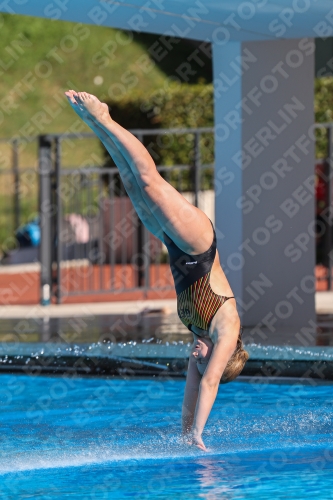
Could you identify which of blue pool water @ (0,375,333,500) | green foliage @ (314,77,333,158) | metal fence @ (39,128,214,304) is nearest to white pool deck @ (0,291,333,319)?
metal fence @ (39,128,214,304)

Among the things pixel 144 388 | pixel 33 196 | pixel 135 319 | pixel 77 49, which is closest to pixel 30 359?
pixel 144 388

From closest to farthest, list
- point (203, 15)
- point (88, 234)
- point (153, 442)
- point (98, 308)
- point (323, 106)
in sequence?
point (153, 442) → point (203, 15) → point (98, 308) → point (88, 234) → point (323, 106)

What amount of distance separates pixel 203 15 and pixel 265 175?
1612mm

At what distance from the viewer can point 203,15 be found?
22.2 ft

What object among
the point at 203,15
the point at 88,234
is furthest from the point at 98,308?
the point at 203,15

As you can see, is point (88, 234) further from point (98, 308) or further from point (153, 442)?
point (153, 442)

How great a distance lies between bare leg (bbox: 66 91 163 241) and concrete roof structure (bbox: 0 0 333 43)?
80.4 inches

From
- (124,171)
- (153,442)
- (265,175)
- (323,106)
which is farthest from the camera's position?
(323,106)

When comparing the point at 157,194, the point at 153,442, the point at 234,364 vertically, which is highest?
the point at 157,194

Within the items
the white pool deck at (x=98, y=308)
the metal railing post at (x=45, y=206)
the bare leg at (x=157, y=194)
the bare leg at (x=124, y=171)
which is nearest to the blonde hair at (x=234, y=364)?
the bare leg at (x=157, y=194)

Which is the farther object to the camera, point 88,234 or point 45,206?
point 88,234

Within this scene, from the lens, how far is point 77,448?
15.7 ft

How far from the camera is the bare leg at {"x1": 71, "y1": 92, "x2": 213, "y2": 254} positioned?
436 cm

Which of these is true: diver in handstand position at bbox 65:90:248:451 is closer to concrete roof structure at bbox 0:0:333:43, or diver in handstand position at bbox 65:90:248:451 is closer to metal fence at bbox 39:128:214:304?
concrete roof structure at bbox 0:0:333:43
